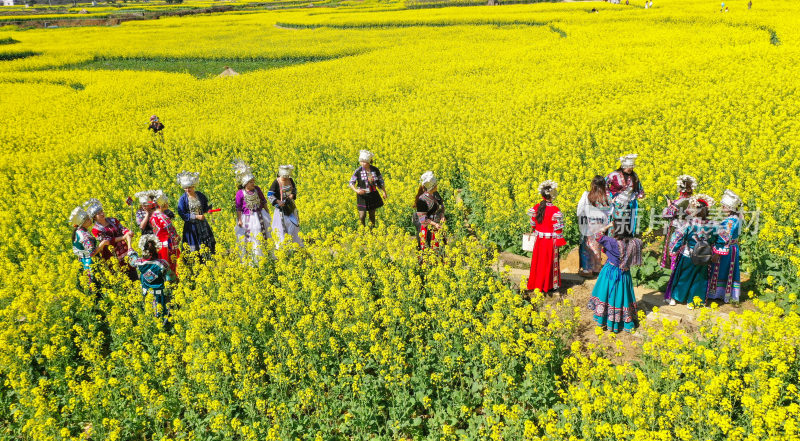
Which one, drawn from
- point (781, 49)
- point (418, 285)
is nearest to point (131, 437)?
point (418, 285)

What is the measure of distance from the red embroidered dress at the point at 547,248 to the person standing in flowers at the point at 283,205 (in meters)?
4.40

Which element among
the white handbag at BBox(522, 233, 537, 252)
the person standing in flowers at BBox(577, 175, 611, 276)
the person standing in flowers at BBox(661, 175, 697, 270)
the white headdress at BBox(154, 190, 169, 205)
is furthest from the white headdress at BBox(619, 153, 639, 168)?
the white headdress at BBox(154, 190, 169, 205)

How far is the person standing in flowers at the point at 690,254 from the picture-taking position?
22.8 ft

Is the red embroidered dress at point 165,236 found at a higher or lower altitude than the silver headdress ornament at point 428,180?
lower

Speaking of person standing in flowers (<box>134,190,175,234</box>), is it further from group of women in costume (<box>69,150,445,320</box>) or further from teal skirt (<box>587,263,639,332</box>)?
teal skirt (<box>587,263,639,332</box>)

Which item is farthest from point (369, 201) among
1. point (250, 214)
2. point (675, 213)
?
point (675, 213)

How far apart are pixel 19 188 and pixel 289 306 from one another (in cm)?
1304

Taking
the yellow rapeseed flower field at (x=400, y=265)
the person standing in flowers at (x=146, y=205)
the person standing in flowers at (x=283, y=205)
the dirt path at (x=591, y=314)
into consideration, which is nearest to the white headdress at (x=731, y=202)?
the yellow rapeseed flower field at (x=400, y=265)

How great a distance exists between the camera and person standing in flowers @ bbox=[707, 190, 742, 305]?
271 inches

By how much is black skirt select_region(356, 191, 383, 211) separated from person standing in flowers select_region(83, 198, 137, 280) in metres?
4.29

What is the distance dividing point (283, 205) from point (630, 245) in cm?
595

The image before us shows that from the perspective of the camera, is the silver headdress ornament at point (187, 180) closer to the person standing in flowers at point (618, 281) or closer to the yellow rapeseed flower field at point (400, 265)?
the yellow rapeseed flower field at point (400, 265)

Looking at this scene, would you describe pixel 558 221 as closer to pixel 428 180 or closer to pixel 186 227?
pixel 428 180

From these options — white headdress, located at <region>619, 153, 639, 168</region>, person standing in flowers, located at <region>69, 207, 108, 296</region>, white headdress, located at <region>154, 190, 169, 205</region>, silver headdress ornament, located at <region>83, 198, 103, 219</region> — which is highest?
white headdress, located at <region>619, 153, 639, 168</region>
